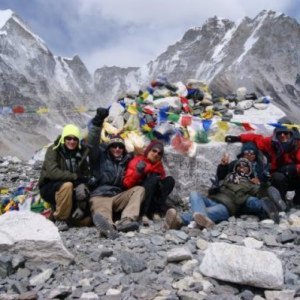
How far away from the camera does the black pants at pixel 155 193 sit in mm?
6465

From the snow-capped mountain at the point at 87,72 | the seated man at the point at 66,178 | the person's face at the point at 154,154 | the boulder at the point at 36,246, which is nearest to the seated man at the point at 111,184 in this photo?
the seated man at the point at 66,178

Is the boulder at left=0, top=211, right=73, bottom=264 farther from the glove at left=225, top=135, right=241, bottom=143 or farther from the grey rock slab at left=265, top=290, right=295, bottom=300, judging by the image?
the glove at left=225, top=135, right=241, bottom=143

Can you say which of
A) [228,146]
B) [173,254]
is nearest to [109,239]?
[173,254]

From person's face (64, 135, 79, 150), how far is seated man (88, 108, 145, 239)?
0.24m

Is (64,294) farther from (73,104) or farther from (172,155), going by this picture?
(73,104)

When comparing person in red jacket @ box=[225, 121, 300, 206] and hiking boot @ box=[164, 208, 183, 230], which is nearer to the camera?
hiking boot @ box=[164, 208, 183, 230]

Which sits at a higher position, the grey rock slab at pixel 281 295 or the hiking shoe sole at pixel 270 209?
the hiking shoe sole at pixel 270 209

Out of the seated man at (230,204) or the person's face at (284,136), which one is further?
the person's face at (284,136)

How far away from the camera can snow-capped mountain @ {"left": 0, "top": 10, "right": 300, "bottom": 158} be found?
12331 cm

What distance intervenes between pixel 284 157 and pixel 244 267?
3783mm

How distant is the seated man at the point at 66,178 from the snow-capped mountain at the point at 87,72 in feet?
291

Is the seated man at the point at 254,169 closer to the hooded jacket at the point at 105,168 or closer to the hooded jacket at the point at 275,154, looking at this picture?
the hooded jacket at the point at 275,154

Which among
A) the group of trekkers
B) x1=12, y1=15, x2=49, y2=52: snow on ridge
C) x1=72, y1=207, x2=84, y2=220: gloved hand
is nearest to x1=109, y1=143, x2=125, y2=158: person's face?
the group of trekkers

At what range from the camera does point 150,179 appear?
650 cm
